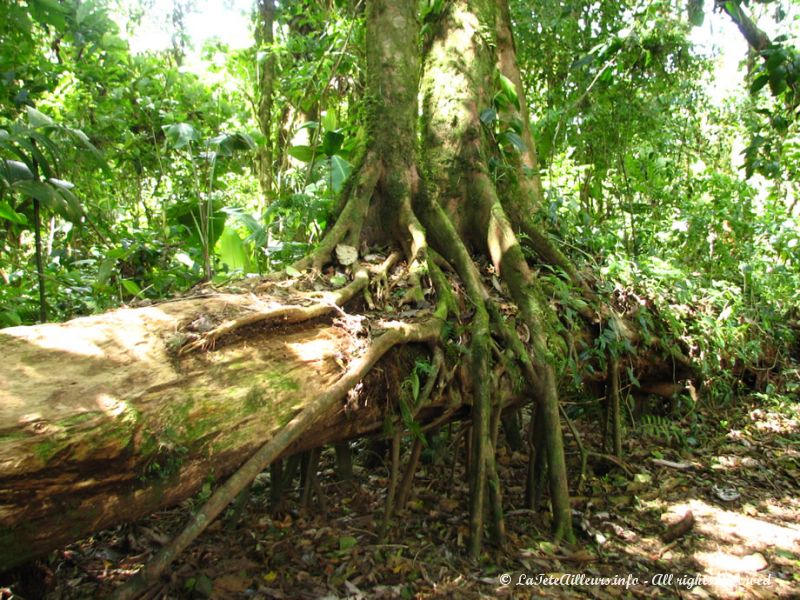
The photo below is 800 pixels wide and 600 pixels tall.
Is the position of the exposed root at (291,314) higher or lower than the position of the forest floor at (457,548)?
higher

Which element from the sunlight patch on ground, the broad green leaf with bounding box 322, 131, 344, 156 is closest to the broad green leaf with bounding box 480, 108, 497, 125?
the broad green leaf with bounding box 322, 131, 344, 156

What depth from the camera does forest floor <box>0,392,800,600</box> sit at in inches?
109

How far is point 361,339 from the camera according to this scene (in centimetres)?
290

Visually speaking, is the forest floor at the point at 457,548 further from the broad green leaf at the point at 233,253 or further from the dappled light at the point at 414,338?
the broad green leaf at the point at 233,253


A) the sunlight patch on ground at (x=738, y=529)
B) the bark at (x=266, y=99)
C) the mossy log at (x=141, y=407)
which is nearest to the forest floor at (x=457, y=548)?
the sunlight patch on ground at (x=738, y=529)

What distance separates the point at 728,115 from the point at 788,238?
3131 mm

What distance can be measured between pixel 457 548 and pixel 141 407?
1.96m

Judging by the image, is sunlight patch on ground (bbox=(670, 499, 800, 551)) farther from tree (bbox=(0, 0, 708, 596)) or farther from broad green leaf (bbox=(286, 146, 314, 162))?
broad green leaf (bbox=(286, 146, 314, 162))

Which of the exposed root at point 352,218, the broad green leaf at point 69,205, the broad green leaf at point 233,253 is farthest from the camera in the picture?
the broad green leaf at point 233,253

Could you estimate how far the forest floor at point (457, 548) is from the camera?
2762 millimetres

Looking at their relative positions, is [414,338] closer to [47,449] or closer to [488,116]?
[47,449]

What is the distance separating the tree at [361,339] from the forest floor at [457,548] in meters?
0.27

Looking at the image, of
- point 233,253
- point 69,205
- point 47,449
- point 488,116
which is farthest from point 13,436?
point 488,116

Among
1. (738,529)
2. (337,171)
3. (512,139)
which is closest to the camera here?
(738,529)
